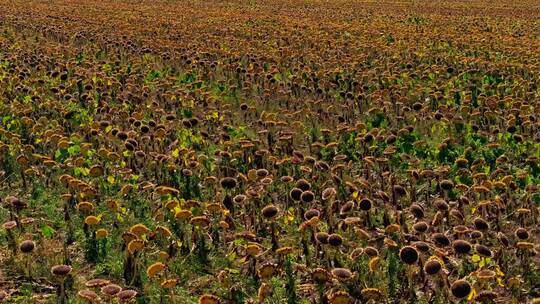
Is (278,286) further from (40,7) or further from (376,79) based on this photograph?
(40,7)

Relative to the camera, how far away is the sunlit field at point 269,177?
5598mm

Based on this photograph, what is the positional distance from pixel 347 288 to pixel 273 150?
13.2ft

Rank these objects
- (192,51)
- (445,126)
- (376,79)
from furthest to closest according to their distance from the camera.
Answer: (192,51)
(376,79)
(445,126)

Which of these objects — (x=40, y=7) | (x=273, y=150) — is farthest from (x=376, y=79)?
(x=40, y=7)

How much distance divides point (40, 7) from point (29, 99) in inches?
985

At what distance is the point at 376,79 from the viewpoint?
1346cm

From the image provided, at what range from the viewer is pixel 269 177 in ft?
24.9

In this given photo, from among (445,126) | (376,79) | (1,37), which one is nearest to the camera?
(445,126)

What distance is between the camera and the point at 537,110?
400 inches

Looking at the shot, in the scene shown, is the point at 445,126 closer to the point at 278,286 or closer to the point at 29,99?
the point at 278,286

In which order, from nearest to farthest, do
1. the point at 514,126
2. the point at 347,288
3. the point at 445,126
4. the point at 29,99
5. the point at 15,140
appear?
the point at 347,288 → the point at 15,140 → the point at 514,126 → the point at 445,126 → the point at 29,99

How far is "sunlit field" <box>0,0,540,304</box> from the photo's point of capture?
5598mm

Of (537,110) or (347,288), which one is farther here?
(537,110)

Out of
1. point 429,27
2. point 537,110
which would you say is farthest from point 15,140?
point 429,27
